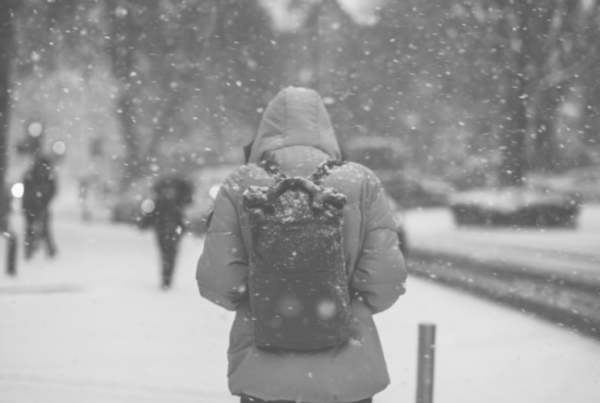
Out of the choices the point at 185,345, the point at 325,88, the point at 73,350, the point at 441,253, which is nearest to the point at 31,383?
the point at 73,350

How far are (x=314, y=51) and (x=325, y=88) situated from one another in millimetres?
1858

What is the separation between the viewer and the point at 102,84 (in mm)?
15242

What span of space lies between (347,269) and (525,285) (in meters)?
8.00

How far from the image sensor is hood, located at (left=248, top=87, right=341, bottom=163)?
2.45 metres

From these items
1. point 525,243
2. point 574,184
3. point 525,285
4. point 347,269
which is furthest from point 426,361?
point 574,184

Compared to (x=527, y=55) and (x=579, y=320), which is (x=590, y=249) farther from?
(x=579, y=320)

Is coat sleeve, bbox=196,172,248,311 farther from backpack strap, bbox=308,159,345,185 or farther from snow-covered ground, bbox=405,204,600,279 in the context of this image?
snow-covered ground, bbox=405,204,600,279

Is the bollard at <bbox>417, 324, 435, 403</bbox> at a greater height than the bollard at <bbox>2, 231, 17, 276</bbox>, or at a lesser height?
lesser

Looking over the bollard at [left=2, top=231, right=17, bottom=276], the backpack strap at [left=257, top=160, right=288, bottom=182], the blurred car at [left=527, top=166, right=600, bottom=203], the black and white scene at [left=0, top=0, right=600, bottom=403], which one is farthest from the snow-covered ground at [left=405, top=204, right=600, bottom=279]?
the backpack strap at [left=257, top=160, right=288, bottom=182]

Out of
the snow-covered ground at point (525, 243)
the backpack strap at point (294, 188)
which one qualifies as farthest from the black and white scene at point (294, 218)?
the snow-covered ground at point (525, 243)

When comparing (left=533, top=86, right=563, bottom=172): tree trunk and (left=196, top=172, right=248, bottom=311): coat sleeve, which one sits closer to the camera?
(left=196, top=172, right=248, bottom=311): coat sleeve

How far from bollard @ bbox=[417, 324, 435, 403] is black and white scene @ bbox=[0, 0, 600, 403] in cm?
1

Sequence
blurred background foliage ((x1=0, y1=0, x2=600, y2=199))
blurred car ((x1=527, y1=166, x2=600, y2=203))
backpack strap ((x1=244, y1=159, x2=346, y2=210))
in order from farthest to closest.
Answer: blurred car ((x1=527, y1=166, x2=600, y2=203)) < blurred background foliage ((x1=0, y1=0, x2=600, y2=199)) < backpack strap ((x1=244, y1=159, x2=346, y2=210))

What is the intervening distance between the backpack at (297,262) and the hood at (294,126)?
0.77 feet
